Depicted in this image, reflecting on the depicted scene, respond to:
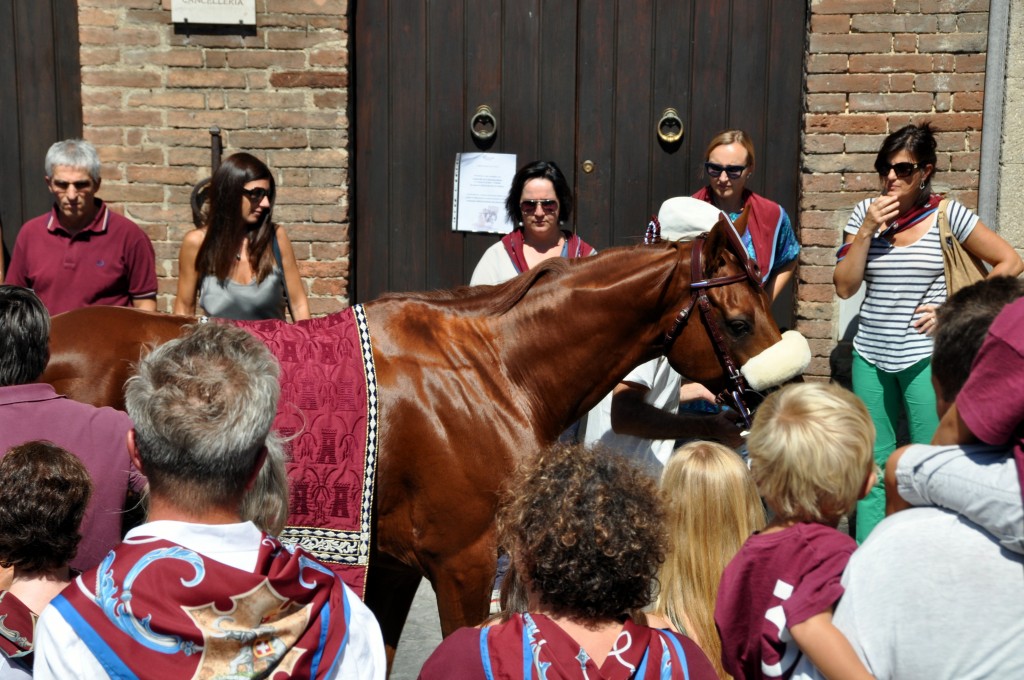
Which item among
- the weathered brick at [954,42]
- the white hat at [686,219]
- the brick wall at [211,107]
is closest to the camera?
the white hat at [686,219]

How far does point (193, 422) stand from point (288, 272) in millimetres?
3013

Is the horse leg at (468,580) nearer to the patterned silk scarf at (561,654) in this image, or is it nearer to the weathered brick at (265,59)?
the patterned silk scarf at (561,654)

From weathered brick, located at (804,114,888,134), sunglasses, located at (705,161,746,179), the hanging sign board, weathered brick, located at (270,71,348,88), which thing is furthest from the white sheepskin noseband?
the hanging sign board

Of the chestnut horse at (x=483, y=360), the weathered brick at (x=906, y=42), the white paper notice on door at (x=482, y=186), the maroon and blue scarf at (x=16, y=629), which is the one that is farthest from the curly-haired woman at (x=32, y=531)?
the weathered brick at (x=906, y=42)

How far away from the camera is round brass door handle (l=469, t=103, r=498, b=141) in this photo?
609cm

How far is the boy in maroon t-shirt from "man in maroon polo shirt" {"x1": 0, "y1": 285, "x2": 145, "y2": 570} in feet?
4.75

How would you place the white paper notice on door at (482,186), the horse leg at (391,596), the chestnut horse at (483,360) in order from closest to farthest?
1. the chestnut horse at (483,360)
2. the horse leg at (391,596)
3. the white paper notice on door at (482,186)

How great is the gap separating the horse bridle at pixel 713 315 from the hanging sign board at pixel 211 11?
11.2 ft

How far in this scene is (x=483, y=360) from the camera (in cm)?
346

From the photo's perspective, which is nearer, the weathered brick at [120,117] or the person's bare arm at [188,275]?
the person's bare arm at [188,275]

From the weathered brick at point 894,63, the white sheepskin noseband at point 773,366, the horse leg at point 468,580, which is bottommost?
the horse leg at point 468,580

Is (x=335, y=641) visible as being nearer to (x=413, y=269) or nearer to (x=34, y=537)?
(x=34, y=537)

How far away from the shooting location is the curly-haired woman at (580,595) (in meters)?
1.76

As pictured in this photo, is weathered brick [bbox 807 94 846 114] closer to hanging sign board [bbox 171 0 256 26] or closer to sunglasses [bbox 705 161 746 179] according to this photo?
sunglasses [bbox 705 161 746 179]
